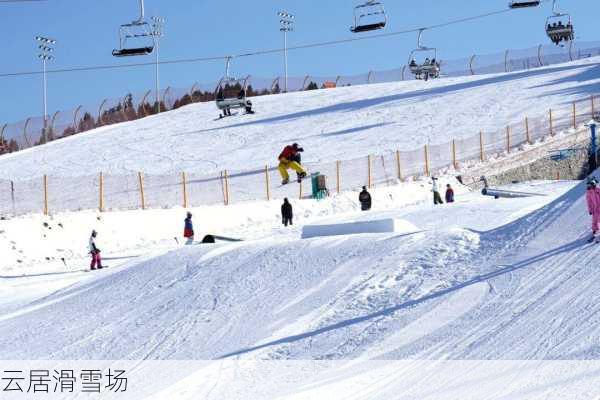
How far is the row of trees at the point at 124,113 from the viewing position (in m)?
66.9

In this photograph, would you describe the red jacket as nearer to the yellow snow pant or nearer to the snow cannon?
the yellow snow pant

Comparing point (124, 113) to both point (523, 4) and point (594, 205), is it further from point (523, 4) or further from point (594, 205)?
point (594, 205)

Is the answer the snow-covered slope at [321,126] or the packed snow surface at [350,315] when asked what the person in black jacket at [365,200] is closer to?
the packed snow surface at [350,315]

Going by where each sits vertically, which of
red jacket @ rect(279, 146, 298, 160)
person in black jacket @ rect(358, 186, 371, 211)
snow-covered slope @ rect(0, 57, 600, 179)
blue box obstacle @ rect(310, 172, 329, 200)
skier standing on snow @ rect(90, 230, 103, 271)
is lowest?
skier standing on snow @ rect(90, 230, 103, 271)

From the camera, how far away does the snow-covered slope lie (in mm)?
52469

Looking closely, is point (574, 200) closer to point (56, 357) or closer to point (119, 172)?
point (56, 357)

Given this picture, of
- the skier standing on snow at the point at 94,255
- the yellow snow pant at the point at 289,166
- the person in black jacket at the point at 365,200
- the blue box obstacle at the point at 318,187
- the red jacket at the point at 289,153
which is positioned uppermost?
the red jacket at the point at 289,153

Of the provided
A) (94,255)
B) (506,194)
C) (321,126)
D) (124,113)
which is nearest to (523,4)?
(506,194)

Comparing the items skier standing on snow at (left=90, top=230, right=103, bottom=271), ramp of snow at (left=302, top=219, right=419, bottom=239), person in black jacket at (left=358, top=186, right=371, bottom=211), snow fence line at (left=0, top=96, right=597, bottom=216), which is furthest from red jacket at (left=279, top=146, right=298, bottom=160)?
ramp of snow at (left=302, top=219, right=419, bottom=239)

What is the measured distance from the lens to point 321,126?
59.5 metres

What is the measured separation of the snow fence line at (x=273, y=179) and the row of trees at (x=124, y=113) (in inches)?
745

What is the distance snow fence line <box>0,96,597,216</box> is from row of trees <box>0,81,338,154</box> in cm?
1892

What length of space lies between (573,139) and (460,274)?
3010 centimetres

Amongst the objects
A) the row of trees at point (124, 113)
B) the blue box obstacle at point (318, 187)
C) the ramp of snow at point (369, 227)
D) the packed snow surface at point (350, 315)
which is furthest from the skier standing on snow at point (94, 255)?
the row of trees at point (124, 113)
